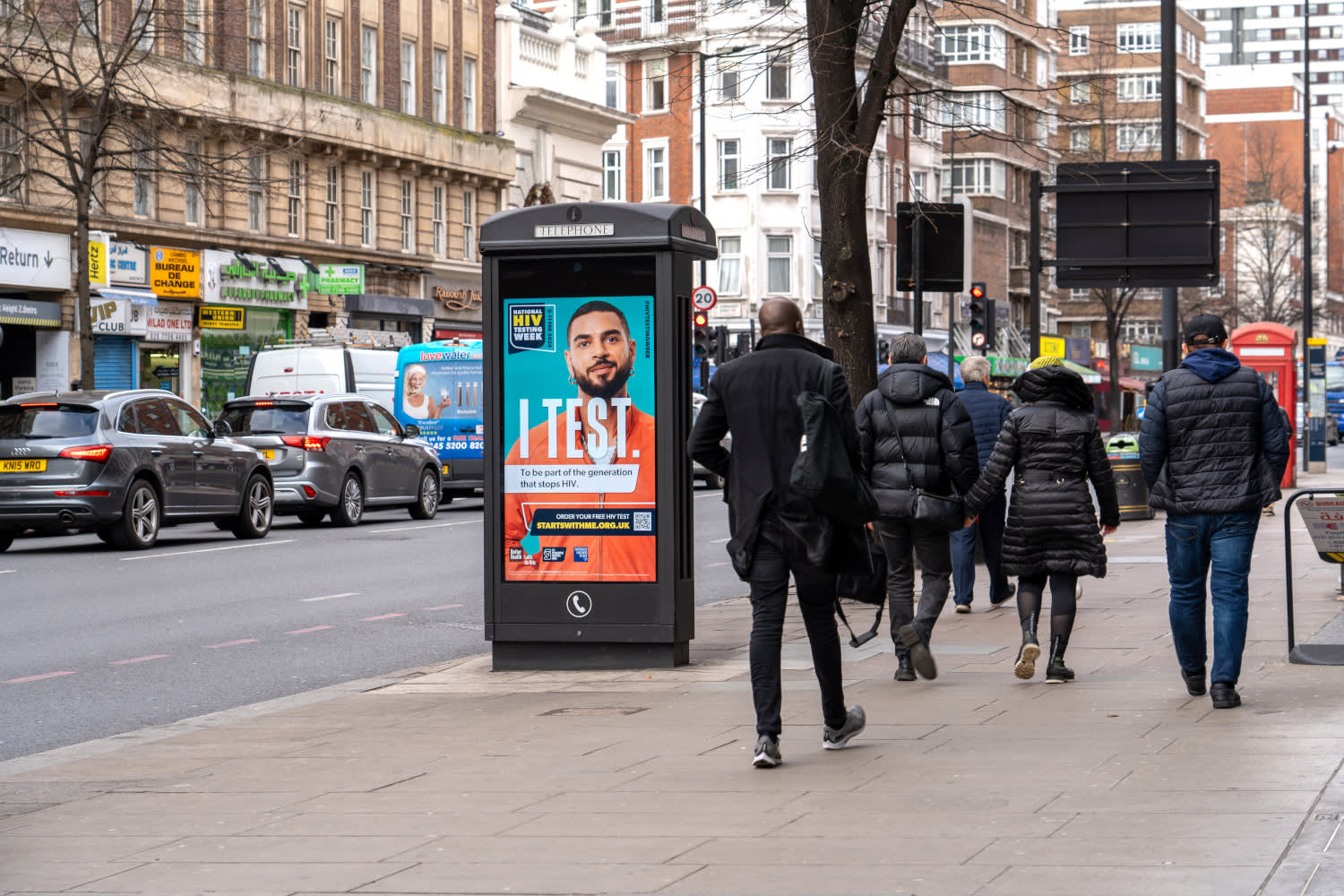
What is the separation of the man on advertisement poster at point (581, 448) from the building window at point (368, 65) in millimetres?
36898

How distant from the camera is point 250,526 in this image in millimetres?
24172

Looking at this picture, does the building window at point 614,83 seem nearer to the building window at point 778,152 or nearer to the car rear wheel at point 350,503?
the building window at point 778,152

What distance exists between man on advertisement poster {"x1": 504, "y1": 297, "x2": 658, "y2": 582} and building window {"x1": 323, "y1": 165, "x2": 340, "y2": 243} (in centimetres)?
3466

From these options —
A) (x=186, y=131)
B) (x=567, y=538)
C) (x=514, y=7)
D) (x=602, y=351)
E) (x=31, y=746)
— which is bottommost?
(x=31, y=746)

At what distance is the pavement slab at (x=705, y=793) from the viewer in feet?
19.7

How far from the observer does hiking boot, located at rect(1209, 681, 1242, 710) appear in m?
9.22

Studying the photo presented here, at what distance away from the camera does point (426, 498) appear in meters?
29.3

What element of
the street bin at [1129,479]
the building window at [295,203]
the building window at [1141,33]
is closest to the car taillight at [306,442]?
the street bin at [1129,479]

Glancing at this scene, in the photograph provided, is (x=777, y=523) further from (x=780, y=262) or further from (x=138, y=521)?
(x=780, y=262)

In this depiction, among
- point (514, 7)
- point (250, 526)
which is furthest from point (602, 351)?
point (514, 7)

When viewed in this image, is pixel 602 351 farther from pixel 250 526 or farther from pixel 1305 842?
pixel 250 526

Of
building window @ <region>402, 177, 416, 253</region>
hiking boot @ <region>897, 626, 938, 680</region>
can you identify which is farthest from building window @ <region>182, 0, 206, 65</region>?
hiking boot @ <region>897, 626, 938, 680</region>

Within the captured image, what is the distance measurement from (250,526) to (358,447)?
3.44 meters

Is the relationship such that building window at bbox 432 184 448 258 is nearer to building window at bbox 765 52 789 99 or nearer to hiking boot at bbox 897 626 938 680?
building window at bbox 765 52 789 99
